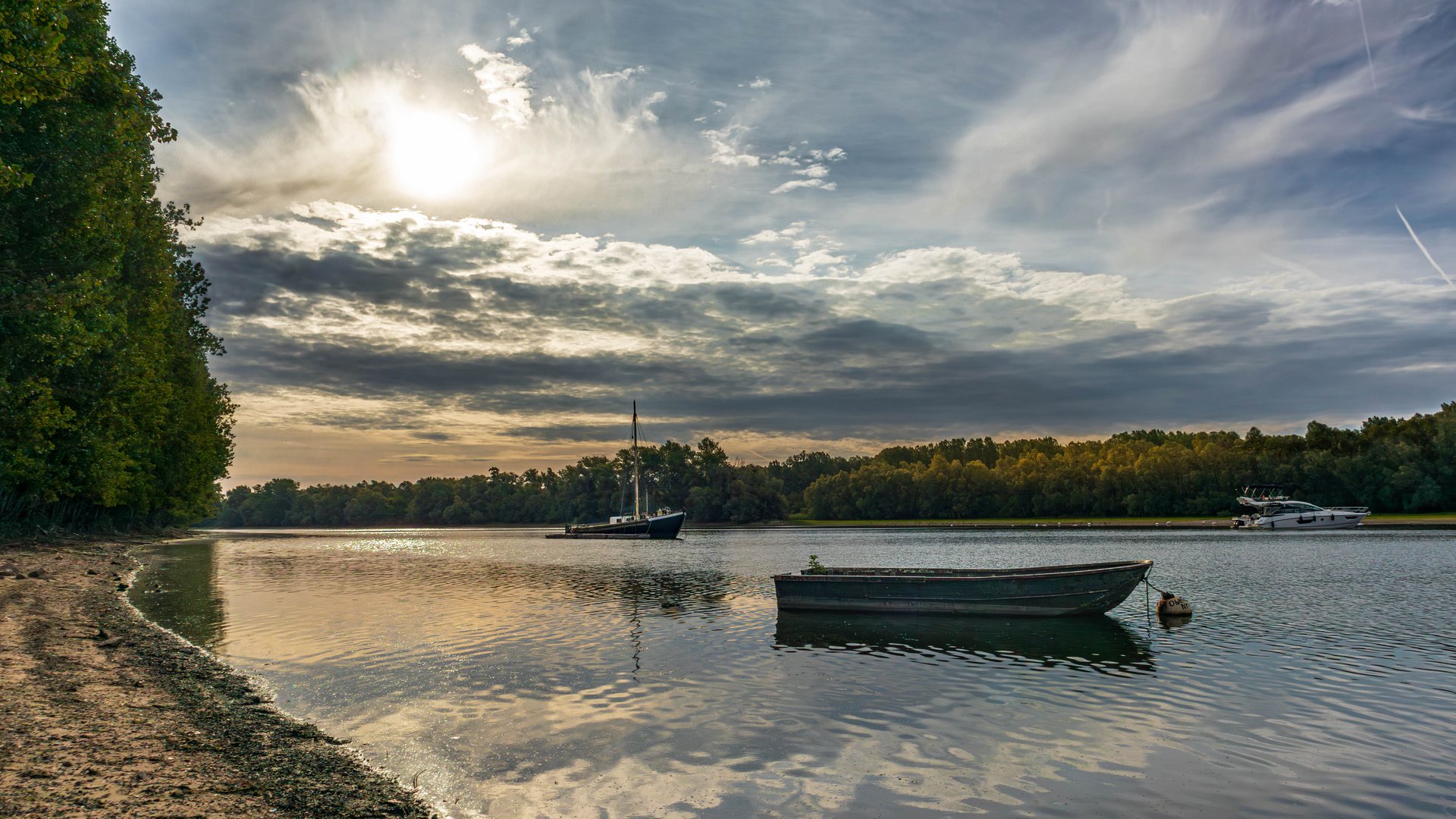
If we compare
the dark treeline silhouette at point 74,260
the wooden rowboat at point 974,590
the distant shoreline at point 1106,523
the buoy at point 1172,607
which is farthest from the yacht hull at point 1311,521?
the dark treeline silhouette at point 74,260

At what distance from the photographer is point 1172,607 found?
97.1ft

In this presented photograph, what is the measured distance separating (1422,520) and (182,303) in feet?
486

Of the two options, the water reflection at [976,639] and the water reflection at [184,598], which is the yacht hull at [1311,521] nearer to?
the water reflection at [976,639]

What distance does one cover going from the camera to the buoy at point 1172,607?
29.4 m

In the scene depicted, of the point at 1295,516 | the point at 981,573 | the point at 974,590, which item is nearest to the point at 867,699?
the point at 974,590

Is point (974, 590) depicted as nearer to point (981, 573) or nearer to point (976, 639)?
point (981, 573)

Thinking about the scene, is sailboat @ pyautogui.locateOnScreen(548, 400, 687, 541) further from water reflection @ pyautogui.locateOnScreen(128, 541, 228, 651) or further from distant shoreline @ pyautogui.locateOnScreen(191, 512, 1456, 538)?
water reflection @ pyautogui.locateOnScreen(128, 541, 228, 651)

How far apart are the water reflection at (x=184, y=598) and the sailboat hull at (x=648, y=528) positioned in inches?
2840

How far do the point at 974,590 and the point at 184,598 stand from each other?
34521mm

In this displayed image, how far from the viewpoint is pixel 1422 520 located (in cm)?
10819

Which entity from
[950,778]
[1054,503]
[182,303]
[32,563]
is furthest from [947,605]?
[1054,503]

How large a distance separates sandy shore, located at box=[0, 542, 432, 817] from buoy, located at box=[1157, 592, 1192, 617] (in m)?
27.7

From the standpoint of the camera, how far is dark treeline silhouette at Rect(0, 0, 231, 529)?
2466cm

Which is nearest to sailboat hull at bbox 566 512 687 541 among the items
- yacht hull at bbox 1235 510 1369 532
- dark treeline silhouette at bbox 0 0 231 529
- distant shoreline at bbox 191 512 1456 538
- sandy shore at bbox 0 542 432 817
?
distant shoreline at bbox 191 512 1456 538
